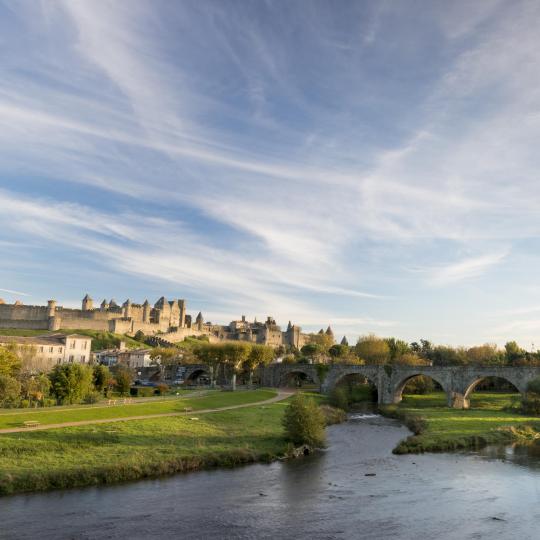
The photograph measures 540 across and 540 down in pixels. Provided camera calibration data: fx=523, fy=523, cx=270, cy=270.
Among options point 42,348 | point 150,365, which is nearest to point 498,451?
point 42,348

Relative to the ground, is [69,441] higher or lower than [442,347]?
lower

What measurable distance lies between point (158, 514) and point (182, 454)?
9.57 m

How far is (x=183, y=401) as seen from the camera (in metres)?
53.1

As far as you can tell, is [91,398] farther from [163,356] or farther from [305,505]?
[163,356]

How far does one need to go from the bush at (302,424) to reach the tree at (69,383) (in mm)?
22321

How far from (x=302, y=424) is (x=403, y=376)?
40231mm

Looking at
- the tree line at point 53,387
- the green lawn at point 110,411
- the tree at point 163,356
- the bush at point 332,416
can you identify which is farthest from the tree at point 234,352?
the tree at point 163,356

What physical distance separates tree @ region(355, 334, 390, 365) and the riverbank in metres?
31.0

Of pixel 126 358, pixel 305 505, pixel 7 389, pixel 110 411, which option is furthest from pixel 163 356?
pixel 305 505

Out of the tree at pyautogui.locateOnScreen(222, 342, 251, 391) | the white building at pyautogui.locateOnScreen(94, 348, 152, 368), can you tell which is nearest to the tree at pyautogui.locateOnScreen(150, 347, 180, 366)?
the white building at pyautogui.locateOnScreen(94, 348, 152, 368)

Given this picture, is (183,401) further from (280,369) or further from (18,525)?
(280,369)

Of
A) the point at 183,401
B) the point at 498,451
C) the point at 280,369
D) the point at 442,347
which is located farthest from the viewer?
the point at 442,347

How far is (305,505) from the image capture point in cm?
2397

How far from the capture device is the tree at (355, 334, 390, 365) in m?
103
